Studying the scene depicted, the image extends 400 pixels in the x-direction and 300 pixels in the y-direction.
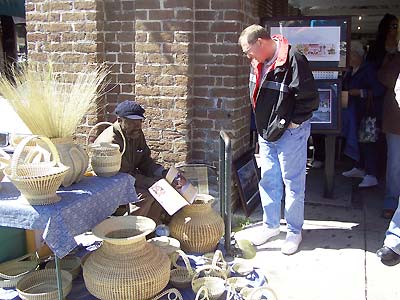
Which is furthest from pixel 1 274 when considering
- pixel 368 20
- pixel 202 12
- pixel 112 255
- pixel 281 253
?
pixel 368 20

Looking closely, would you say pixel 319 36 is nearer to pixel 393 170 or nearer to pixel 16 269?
pixel 393 170

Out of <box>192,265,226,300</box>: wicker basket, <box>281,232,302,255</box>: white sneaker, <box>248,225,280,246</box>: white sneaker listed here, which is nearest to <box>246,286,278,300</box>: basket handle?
<box>192,265,226,300</box>: wicker basket

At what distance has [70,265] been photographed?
3.45 meters

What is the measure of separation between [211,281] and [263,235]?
0.96 m

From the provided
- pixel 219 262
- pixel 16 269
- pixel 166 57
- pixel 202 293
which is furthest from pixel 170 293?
pixel 166 57

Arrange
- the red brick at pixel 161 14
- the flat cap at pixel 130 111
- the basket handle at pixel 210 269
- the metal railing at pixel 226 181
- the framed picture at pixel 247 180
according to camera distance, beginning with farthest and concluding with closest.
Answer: the framed picture at pixel 247 180, the red brick at pixel 161 14, the flat cap at pixel 130 111, the metal railing at pixel 226 181, the basket handle at pixel 210 269

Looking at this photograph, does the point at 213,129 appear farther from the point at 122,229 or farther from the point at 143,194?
the point at 122,229

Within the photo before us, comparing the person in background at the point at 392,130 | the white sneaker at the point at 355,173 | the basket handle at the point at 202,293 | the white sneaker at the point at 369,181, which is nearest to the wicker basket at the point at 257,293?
the basket handle at the point at 202,293

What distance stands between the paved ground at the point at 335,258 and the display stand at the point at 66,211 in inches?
53.5

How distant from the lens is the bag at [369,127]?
5.43m

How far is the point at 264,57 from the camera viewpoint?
3.74m

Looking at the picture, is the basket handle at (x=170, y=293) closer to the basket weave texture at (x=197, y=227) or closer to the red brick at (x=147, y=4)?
the basket weave texture at (x=197, y=227)

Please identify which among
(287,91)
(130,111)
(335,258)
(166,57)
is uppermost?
(166,57)

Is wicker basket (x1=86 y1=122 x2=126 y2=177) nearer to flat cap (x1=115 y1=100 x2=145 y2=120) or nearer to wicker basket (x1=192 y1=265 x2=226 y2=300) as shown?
flat cap (x1=115 y1=100 x2=145 y2=120)
